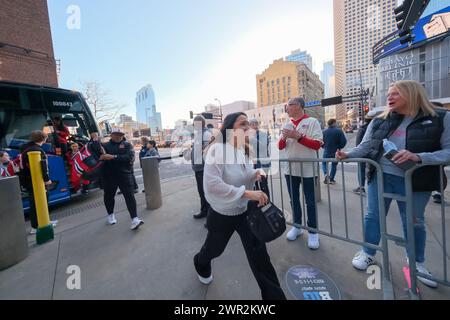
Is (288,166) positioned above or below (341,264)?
above

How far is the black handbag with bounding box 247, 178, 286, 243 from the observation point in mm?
1690

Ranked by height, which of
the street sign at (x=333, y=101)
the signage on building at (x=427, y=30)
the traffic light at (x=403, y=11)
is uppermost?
the signage on building at (x=427, y=30)

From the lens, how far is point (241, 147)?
187 centimetres

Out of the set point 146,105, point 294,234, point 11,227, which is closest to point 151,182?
point 11,227

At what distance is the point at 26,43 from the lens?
43.1 ft

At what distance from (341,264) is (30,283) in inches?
148

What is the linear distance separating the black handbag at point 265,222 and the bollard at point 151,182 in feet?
11.9

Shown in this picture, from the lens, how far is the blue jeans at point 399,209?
2.03 metres

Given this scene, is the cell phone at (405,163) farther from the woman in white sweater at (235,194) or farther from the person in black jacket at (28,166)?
the person in black jacket at (28,166)

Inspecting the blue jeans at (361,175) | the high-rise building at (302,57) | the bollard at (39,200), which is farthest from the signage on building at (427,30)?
the high-rise building at (302,57)
